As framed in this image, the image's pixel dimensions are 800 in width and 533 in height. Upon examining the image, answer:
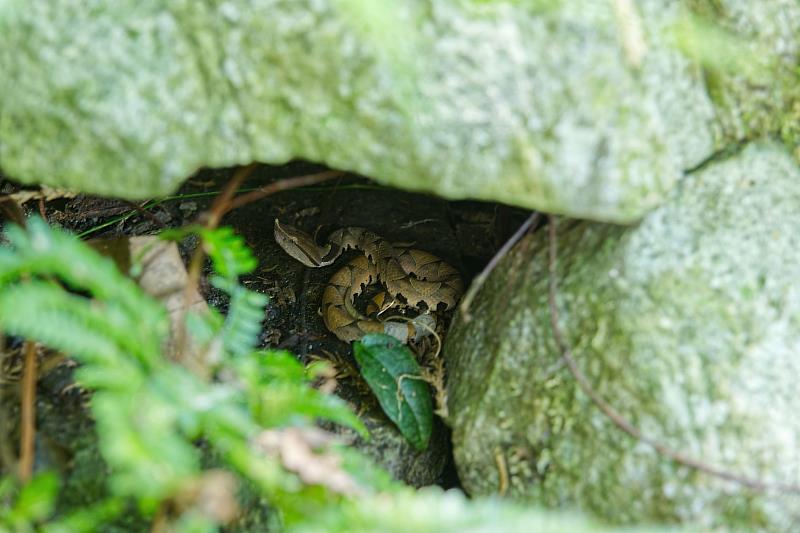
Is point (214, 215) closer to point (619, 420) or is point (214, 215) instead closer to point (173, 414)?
point (173, 414)

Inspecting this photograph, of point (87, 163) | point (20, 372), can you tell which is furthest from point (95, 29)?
point (20, 372)

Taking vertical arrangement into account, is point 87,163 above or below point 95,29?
below

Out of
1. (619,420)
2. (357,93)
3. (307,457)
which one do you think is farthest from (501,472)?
(357,93)

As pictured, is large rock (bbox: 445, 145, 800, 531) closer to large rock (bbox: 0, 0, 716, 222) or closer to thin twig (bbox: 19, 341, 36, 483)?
large rock (bbox: 0, 0, 716, 222)

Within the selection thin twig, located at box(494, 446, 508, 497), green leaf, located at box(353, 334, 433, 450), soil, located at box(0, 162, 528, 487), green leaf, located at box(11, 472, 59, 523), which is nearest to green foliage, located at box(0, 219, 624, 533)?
green leaf, located at box(11, 472, 59, 523)

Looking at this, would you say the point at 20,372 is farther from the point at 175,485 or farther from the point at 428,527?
the point at 428,527
